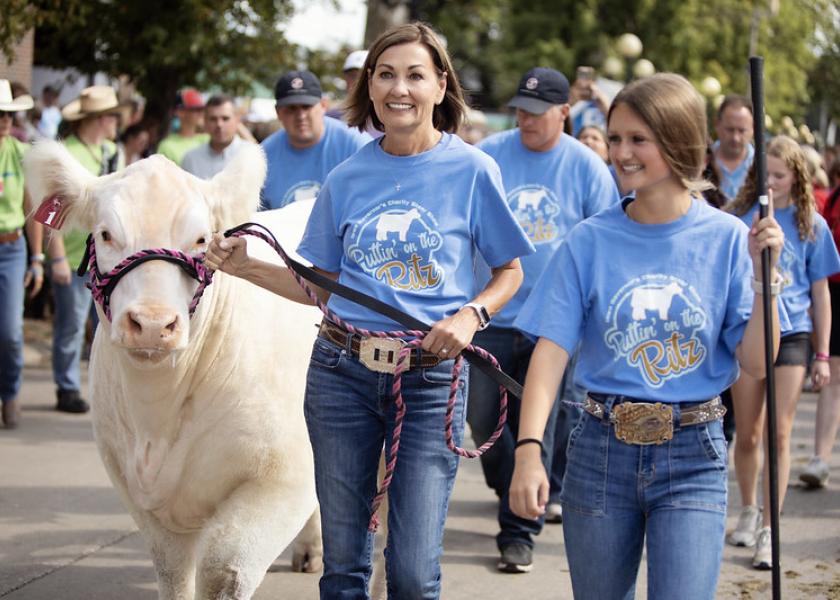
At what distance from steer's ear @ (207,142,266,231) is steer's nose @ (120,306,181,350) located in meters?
0.62

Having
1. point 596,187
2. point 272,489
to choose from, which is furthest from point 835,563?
point 272,489

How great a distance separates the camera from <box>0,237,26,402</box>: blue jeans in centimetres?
857

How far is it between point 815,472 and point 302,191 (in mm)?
3604

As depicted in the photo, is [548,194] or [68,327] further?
[68,327]

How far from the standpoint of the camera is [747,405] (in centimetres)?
632

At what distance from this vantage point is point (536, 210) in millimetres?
6219

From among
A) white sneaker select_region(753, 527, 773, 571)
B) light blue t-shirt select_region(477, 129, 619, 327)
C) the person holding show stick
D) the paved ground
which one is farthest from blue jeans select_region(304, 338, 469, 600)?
white sneaker select_region(753, 527, 773, 571)

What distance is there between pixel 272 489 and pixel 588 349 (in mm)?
1504

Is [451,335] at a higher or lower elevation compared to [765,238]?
lower

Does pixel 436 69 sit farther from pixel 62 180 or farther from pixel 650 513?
pixel 650 513

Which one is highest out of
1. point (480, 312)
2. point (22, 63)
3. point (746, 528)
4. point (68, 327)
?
point (22, 63)

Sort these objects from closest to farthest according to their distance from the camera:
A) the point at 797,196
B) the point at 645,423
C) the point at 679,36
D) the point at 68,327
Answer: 1. the point at 645,423
2. the point at 797,196
3. the point at 68,327
4. the point at 679,36

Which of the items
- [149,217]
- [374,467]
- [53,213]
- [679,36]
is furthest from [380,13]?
[679,36]

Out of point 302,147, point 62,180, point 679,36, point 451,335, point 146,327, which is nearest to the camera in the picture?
point 451,335
